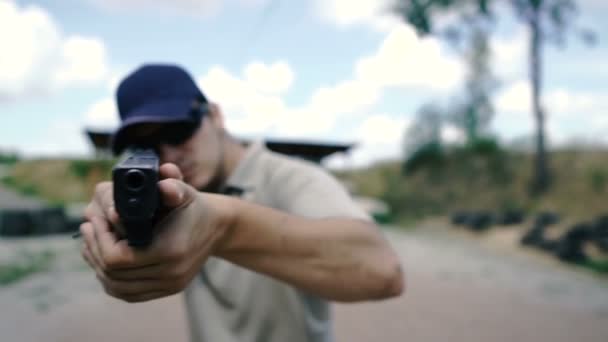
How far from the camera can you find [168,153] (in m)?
1.35

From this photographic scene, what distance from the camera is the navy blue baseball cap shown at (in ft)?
4.05

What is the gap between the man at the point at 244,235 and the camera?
2.66 ft

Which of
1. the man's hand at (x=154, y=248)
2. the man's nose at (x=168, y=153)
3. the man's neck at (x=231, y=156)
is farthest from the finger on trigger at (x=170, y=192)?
the man's neck at (x=231, y=156)

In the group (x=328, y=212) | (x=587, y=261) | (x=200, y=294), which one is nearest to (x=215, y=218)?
(x=328, y=212)

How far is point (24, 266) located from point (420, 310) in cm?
472

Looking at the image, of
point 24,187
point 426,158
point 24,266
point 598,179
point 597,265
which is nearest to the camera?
point 24,266

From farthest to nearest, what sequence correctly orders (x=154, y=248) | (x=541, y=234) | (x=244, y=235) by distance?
1. (x=541, y=234)
2. (x=244, y=235)
3. (x=154, y=248)

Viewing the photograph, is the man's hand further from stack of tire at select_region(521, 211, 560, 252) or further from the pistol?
stack of tire at select_region(521, 211, 560, 252)

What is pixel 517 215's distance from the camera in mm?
11086

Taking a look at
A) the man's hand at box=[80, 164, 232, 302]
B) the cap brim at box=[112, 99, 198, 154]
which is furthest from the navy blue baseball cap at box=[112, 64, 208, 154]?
the man's hand at box=[80, 164, 232, 302]

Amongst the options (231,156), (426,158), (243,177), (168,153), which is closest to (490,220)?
(426,158)

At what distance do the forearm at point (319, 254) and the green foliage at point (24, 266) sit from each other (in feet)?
18.2

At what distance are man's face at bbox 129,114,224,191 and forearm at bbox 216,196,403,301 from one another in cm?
42

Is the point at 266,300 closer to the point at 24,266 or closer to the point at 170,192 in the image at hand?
the point at 170,192
